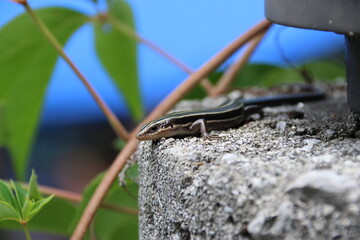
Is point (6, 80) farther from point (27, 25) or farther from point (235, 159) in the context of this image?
point (235, 159)

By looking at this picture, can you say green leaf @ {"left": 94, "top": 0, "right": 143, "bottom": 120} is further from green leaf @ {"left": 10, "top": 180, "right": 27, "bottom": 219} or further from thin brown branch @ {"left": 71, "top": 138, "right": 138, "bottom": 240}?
green leaf @ {"left": 10, "top": 180, "right": 27, "bottom": 219}

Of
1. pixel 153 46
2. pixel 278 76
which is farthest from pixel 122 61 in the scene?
pixel 278 76

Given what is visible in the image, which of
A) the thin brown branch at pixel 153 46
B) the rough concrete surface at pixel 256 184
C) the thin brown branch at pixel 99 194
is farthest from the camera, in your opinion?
the thin brown branch at pixel 153 46

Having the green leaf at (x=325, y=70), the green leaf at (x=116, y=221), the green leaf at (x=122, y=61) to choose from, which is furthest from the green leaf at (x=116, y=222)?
the green leaf at (x=325, y=70)

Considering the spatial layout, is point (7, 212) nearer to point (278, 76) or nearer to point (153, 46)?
point (153, 46)

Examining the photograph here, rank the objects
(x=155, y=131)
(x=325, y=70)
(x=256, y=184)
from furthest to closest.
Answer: (x=325, y=70) < (x=155, y=131) < (x=256, y=184)

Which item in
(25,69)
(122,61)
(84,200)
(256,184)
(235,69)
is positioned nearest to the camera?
(256,184)

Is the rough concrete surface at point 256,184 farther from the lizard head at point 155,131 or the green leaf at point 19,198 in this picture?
the green leaf at point 19,198

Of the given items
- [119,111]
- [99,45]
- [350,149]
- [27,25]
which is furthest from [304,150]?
[119,111]
